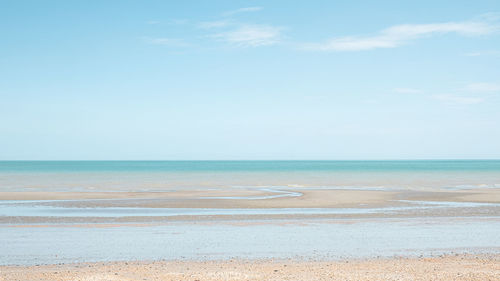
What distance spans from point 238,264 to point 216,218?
1011 centimetres

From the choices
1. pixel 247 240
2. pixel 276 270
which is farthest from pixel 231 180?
pixel 276 270

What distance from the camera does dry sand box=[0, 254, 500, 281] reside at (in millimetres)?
11398

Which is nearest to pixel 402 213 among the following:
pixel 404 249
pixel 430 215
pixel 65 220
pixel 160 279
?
pixel 430 215

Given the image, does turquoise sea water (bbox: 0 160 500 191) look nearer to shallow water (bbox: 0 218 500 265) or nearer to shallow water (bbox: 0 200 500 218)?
shallow water (bbox: 0 200 500 218)

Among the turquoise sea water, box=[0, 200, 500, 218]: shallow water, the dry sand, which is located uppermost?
the dry sand

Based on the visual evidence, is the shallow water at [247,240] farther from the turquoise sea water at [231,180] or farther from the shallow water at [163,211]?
the turquoise sea water at [231,180]

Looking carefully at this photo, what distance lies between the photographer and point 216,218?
75.6 feet

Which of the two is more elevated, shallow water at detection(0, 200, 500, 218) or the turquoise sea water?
shallow water at detection(0, 200, 500, 218)

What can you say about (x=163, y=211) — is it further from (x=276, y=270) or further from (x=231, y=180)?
(x=231, y=180)

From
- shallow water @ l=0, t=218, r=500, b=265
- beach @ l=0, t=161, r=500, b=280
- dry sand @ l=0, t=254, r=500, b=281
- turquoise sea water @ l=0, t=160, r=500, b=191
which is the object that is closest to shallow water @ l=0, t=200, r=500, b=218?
beach @ l=0, t=161, r=500, b=280

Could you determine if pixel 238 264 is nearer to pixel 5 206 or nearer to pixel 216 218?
pixel 216 218

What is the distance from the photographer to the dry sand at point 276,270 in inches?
449

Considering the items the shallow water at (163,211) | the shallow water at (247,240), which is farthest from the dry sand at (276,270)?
the shallow water at (163,211)

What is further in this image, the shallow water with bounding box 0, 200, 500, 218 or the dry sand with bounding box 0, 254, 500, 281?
the shallow water with bounding box 0, 200, 500, 218
